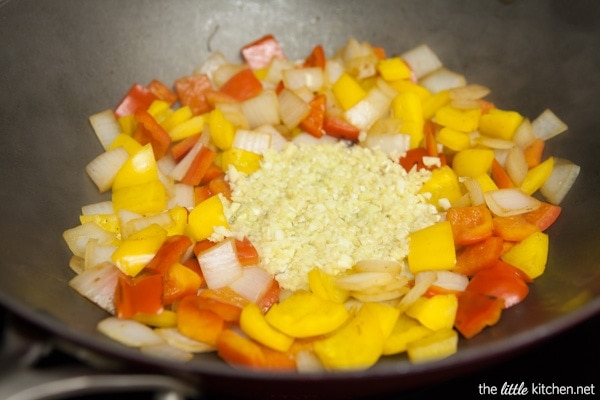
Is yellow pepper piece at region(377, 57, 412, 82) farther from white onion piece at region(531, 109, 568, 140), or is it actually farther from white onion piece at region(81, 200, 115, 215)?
white onion piece at region(81, 200, 115, 215)

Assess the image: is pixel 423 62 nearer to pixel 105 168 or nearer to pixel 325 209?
pixel 325 209

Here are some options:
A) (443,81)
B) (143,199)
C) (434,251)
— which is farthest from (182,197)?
(443,81)

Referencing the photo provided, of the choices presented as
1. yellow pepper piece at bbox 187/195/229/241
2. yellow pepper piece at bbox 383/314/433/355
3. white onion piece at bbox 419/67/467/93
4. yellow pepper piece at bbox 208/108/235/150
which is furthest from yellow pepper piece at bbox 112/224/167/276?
white onion piece at bbox 419/67/467/93

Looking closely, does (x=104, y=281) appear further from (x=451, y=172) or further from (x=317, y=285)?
(x=451, y=172)

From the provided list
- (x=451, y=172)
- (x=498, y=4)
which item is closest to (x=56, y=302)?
(x=451, y=172)

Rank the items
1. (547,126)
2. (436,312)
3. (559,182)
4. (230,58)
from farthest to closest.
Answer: (230,58)
(547,126)
(559,182)
(436,312)
